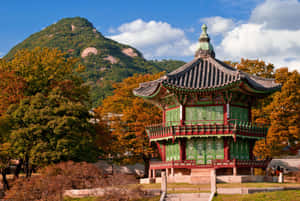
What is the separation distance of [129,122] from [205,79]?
15.0 m

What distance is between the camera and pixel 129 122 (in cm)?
5266

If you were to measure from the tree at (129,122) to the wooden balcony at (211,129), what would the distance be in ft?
32.3

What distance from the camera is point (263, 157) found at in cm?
5084

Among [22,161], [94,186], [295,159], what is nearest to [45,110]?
[22,161]

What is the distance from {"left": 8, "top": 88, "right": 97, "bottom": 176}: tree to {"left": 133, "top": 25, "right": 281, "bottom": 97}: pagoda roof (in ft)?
22.1

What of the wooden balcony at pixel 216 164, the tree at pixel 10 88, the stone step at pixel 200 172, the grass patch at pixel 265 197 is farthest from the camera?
the tree at pixel 10 88

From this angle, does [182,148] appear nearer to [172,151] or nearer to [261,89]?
[172,151]

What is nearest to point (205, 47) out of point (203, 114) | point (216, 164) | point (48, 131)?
point (203, 114)

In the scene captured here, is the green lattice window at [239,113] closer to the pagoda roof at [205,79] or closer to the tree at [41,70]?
the pagoda roof at [205,79]

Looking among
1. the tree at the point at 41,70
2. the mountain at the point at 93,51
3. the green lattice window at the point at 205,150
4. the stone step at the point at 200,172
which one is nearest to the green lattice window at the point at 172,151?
the green lattice window at the point at 205,150

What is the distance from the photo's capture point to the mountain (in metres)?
146

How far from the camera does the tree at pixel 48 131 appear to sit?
40.8 meters

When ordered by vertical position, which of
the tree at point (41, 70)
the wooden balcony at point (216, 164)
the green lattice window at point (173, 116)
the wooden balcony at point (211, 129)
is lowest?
the wooden balcony at point (216, 164)

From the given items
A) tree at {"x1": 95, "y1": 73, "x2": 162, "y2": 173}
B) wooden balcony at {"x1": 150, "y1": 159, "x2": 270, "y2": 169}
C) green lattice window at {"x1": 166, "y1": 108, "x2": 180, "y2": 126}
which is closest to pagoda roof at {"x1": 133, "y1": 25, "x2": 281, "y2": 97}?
green lattice window at {"x1": 166, "y1": 108, "x2": 180, "y2": 126}
